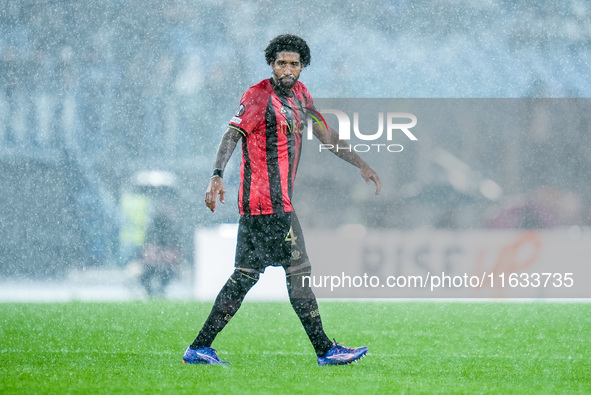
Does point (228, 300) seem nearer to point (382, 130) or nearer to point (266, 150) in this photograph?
point (266, 150)

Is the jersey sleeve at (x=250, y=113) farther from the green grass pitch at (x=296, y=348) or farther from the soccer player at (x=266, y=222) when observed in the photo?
the green grass pitch at (x=296, y=348)

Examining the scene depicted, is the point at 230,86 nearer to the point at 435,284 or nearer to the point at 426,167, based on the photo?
the point at 426,167

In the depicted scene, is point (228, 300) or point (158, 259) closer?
point (228, 300)

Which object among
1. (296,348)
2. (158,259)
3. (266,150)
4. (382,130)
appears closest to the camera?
(266,150)

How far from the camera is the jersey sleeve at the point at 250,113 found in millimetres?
4207

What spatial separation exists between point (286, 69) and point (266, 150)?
0.41 meters

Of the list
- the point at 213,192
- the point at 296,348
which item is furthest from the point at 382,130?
the point at 213,192

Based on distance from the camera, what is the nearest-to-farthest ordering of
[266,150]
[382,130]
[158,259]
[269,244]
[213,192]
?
[213,192] → [269,244] → [266,150] → [382,130] → [158,259]

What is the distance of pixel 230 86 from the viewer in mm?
16812

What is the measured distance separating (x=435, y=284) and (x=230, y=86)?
919 centimetres

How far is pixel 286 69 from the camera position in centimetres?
436

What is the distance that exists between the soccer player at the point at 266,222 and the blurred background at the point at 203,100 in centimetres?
762

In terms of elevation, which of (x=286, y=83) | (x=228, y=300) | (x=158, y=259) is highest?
(x=286, y=83)

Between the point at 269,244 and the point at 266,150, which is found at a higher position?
the point at 266,150
